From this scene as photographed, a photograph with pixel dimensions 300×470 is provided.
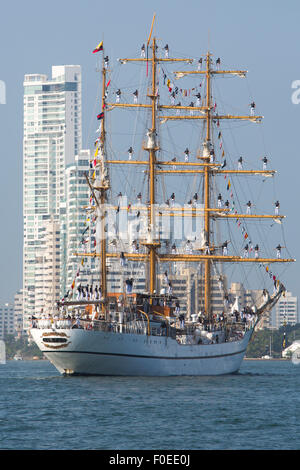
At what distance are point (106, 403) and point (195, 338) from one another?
40.9 meters

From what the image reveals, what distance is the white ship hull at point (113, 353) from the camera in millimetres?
92688

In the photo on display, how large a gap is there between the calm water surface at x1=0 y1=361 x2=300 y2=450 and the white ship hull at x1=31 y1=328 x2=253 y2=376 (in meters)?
2.57

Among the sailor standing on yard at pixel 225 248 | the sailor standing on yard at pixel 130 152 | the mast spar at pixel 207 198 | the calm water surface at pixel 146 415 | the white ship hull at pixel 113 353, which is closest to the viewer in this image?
the calm water surface at pixel 146 415

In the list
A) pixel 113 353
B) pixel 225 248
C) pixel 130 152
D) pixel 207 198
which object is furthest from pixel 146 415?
pixel 207 198

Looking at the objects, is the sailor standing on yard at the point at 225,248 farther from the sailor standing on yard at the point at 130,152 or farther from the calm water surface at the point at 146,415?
the calm water surface at the point at 146,415

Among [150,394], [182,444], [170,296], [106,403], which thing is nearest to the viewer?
[182,444]

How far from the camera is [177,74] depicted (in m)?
128

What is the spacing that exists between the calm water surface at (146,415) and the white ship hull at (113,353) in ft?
8.42

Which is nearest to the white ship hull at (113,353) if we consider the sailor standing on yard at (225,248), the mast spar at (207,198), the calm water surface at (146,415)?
the calm water surface at (146,415)

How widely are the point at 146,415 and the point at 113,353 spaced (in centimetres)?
2978

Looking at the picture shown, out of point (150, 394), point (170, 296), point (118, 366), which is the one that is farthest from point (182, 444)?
point (170, 296)

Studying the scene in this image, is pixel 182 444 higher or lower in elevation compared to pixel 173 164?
lower

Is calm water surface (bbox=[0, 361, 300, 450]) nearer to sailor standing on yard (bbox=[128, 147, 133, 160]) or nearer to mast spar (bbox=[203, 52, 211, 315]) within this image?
sailor standing on yard (bbox=[128, 147, 133, 160])
